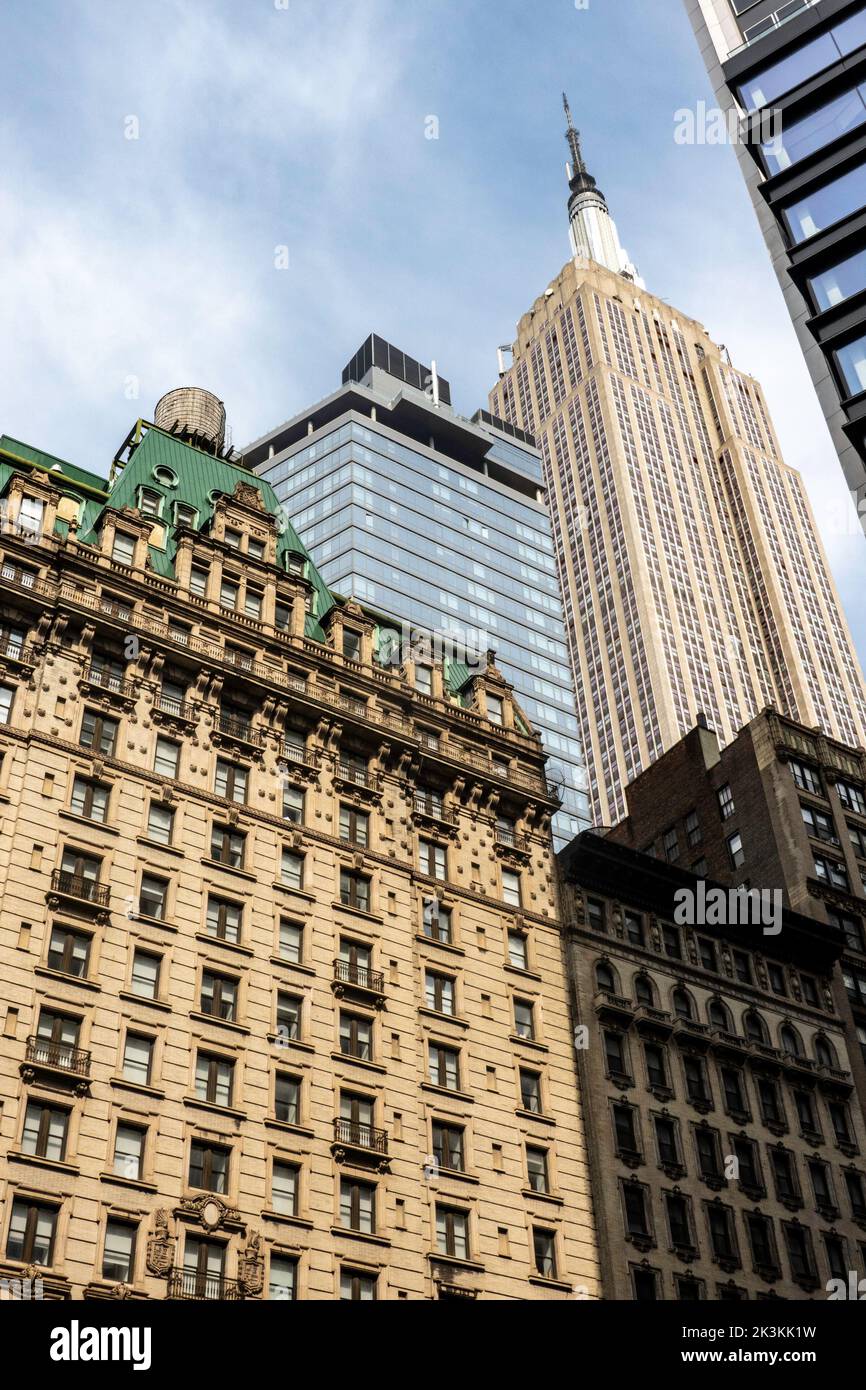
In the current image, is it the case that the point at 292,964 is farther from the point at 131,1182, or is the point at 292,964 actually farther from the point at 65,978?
the point at 131,1182

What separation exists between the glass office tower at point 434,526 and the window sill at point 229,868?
7859cm

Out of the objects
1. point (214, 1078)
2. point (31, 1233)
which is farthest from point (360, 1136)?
point (31, 1233)

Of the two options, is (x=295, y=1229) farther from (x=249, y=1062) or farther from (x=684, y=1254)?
(x=684, y=1254)

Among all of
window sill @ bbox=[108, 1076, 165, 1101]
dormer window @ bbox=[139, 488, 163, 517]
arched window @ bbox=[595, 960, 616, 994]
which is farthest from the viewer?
dormer window @ bbox=[139, 488, 163, 517]

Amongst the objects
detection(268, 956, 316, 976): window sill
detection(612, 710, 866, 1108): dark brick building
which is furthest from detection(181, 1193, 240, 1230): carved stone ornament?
detection(612, 710, 866, 1108): dark brick building

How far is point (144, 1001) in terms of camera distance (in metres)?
49.6

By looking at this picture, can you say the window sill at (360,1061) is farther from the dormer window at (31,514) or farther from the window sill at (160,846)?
the dormer window at (31,514)

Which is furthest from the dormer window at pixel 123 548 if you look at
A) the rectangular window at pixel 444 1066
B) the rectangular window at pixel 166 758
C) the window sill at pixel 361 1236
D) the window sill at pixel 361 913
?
the window sill at pixel 361 1236

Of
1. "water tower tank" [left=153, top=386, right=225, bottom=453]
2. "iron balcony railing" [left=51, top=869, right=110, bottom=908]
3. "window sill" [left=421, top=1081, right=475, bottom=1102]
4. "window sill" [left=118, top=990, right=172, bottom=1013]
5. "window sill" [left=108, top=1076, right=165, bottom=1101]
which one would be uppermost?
"water tower tank" [left=153, top=386, right=225, bottom=453]

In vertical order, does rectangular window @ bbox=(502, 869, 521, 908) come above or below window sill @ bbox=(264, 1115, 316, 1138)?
above

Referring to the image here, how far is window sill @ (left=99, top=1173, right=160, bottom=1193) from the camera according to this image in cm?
4506

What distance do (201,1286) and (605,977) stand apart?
966 inches

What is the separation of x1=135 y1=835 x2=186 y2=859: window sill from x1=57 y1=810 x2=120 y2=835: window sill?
0.87 metres

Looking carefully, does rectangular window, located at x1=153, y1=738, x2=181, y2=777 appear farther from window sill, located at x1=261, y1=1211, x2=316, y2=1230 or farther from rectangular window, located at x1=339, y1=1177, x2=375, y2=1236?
window sill, located at x1=261, y1=1211, x2=316, y2=1230
